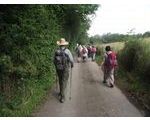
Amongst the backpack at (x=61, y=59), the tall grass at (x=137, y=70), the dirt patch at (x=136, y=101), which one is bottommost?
the dirt patch at (x=136, y=101)

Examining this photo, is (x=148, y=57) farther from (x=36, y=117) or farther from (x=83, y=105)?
(x=36, y=117)

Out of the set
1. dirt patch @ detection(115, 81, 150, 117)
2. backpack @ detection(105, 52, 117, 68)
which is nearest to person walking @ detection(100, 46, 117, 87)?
backpack @ detection(105, 52, 117, 68)

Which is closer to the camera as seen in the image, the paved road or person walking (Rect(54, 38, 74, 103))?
the paved road

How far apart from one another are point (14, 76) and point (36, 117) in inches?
87.5

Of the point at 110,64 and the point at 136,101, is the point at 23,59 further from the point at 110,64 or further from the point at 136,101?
the point at 110,64

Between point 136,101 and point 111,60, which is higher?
point 111,60

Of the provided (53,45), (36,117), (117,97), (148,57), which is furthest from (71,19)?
(36,117)

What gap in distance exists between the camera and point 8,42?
1224 cm

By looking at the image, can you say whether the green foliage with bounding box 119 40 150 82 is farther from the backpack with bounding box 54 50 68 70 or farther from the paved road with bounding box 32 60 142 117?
the backpack with bounding box 54 50 68 70

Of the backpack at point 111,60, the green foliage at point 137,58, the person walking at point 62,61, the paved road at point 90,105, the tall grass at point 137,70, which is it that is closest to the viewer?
the paved road at point 90,105

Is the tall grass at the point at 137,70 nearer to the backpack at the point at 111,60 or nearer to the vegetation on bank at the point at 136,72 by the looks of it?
the vegetation on bank at the point at 136,72

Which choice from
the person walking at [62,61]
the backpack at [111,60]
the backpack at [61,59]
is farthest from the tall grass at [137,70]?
the backpack at [61,59]

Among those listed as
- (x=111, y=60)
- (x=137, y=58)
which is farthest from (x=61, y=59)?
(x=137, y=58)

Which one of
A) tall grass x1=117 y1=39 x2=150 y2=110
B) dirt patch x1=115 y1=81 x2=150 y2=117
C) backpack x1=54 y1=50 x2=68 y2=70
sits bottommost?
dirt patch x1=115 y1=81 x2=150 y2=117
